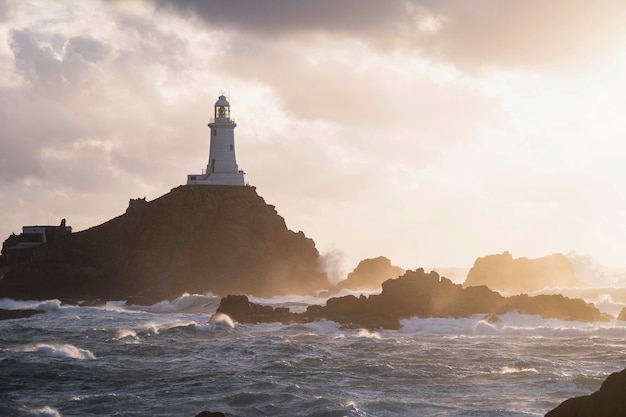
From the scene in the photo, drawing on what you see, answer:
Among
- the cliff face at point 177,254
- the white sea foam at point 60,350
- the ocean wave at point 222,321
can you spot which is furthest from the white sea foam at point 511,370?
the cliff face at point 177,254

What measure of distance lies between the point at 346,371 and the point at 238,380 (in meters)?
5.29

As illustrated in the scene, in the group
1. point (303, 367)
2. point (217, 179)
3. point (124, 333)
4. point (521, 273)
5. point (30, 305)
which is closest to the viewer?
point (303, 367)

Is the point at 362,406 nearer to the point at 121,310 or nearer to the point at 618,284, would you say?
the point at 121,310

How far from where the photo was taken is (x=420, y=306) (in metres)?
64.1

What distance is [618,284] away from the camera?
430 ft

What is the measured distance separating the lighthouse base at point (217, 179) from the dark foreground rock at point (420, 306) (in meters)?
33.3

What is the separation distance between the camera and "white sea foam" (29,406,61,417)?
107 ft

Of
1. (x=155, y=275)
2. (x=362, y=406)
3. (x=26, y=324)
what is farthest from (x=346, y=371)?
(x=155, y=275)

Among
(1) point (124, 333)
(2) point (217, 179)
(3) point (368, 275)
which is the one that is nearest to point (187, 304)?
(2) point (217, 179)

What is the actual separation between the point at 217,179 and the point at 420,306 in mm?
40059

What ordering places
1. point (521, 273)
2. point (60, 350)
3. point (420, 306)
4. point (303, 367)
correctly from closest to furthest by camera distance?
1. point (303, 367)
2. point (60, 350)
3. point (420, 306)
4. point (521, 273)

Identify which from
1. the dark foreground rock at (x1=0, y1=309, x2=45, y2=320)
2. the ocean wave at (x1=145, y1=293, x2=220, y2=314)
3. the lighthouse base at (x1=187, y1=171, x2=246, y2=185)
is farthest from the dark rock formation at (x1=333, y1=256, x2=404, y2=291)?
the dark foreground rock at (x1=0, y1=309, x2=45, y2=320)

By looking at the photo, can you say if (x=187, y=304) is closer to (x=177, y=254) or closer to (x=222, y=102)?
(x=177, y=254)

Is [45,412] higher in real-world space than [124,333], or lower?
lower
